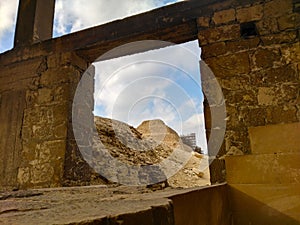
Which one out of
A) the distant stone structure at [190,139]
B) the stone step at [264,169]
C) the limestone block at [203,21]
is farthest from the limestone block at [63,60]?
the distant stone structure at [190,139]

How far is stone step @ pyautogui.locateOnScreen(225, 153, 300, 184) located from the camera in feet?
6.64

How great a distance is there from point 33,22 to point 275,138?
10.8 feet

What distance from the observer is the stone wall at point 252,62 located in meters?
2.23

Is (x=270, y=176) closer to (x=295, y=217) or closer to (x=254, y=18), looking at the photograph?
(x=295, y=217)

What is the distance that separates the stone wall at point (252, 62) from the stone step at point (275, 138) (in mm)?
53

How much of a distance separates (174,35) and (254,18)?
2.72ft

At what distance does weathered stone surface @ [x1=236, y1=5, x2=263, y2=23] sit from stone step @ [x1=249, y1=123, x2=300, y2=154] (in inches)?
40.5

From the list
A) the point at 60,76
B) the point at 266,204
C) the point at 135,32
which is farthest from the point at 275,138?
the point at 60,76

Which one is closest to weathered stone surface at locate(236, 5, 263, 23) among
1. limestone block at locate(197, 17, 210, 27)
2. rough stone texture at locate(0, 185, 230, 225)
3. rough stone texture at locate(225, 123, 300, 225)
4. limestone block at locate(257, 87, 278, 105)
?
limestone block at locate(197, 17, 210, 27)

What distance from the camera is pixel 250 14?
2482 millimetres

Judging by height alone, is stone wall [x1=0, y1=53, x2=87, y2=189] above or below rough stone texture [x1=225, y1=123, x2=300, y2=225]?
above

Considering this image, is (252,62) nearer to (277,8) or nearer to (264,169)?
(277,8)

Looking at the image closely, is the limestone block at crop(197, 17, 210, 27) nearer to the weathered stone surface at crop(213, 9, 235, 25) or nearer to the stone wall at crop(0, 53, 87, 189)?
the weathered stone surface at crop(213, 9, 235, 25)

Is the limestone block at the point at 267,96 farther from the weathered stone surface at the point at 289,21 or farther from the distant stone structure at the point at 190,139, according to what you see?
the distant stone structure at the point at 190,139
